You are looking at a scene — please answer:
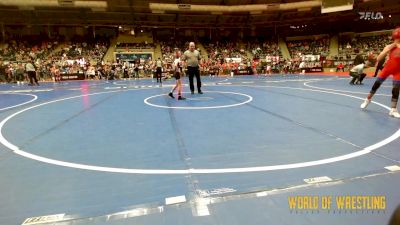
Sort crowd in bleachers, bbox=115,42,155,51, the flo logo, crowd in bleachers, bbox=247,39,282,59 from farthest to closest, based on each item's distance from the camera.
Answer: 1. crowd in bleachers, bbox=247,39,282,59
2. crowd in bleachers, bbox=115,42,155,51
3. the flo logo

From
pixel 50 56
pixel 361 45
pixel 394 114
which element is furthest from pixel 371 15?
pixel 50 56

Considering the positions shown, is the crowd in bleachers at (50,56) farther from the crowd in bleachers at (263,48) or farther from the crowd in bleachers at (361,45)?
the crowd in bleachers at (361,45)

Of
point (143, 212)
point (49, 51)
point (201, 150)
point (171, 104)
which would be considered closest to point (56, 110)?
point (171, 104)

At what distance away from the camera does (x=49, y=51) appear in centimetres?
3231

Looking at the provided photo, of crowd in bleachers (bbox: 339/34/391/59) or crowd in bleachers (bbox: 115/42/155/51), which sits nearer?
crowd in bleachers (bbox: 339/34/391/59)

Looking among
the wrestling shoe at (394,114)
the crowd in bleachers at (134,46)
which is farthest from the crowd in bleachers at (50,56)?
the wrestling shoe at (394,114)

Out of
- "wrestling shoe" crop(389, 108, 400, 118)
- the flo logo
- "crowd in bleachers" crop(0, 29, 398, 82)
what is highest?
the flo logo

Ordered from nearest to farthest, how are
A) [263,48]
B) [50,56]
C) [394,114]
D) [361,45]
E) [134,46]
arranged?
[394,114]
[50,56]
[361,45]
[134,46]
[263,48]

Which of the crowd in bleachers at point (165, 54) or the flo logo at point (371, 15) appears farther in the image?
the flo logo at point (371, 15)

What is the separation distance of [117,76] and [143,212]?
81.7ft

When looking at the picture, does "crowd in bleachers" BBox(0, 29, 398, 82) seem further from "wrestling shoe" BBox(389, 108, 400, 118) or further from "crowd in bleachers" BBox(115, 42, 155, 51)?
"wrestling shoe" BBox(389, 108, 400, 118)

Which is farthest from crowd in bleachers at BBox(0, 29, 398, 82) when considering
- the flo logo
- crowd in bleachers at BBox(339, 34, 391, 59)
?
the flo logo

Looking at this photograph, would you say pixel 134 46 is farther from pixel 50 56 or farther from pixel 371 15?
pixel 371 15

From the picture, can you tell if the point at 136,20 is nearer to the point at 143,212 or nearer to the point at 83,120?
the point at 83,120
